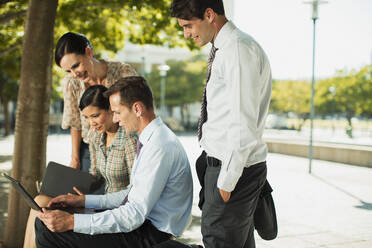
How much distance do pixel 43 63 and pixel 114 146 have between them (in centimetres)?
161

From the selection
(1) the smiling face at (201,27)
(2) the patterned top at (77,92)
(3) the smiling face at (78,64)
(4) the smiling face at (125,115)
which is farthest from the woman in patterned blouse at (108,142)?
(1) the smiling face at (201,27)

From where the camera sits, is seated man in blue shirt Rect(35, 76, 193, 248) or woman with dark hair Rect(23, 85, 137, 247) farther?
woman with dark hair Rect(23, 85, 137, 247)

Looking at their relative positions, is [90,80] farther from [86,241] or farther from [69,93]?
[86,241]

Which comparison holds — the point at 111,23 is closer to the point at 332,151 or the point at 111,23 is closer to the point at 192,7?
the point at 332,151

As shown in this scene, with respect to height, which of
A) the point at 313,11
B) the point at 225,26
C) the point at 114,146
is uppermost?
the point at 313,11

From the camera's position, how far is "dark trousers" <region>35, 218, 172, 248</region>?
2555 millimetres

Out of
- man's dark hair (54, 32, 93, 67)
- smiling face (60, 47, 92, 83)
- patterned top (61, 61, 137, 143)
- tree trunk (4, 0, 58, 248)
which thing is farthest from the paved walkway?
man's dark hair (54, 32, 93, 67)

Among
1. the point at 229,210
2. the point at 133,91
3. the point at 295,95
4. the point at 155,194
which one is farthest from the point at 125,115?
the point at 295,95

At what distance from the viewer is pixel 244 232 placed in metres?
2.46

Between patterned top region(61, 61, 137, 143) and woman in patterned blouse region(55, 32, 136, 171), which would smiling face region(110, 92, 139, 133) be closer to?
woman in patterned blouse region(55, 32, 136, 171)

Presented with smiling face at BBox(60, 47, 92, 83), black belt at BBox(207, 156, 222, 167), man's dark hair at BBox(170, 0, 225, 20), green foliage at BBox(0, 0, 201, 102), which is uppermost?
green foliage at BBox(0, 0, 201, 102)

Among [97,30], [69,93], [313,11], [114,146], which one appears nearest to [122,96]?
[114,146]

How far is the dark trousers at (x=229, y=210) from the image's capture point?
7.81 feet

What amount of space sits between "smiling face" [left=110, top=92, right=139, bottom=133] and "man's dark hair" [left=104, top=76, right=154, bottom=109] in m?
0.03
